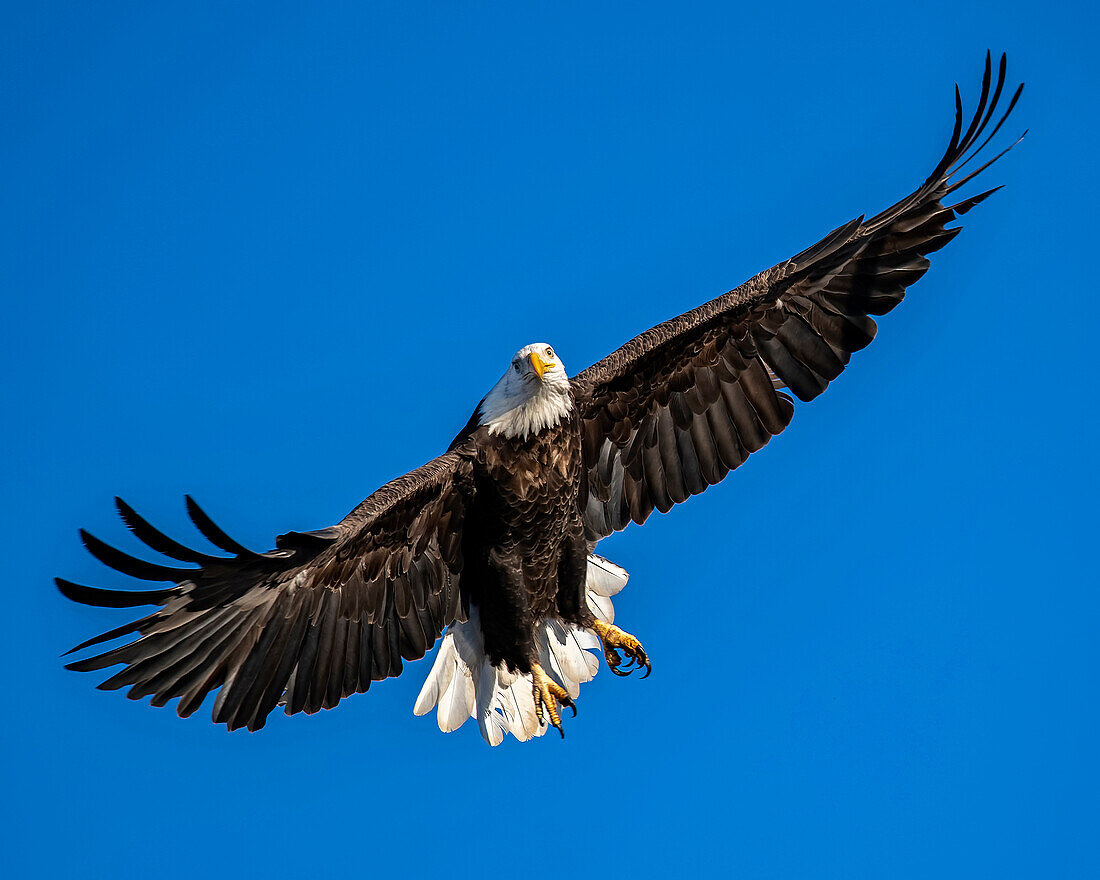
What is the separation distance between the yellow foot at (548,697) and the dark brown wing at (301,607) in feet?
2.12

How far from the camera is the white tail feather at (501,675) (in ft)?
23.6

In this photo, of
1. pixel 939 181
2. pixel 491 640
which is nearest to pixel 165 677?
pixel 491 640

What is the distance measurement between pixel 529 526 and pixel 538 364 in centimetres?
79

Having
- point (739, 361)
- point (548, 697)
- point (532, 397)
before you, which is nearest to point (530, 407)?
point (532, 397)

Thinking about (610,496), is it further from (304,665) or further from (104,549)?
(104,549)

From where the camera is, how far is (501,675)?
7.23 meters

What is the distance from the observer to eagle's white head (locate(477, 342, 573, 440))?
6.42 meters

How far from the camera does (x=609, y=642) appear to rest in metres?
7.21

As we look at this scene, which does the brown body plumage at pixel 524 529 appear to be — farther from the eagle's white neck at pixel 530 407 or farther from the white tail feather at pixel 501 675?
the white tail feather at pixel 501 675

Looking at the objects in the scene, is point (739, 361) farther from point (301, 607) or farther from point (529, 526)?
point (301, 607)

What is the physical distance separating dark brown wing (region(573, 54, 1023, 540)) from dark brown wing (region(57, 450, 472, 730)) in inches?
37.3

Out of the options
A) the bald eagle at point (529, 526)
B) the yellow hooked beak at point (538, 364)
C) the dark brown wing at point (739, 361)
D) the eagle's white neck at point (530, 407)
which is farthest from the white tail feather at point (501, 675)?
the yellow hooked beak at point (538, 364)

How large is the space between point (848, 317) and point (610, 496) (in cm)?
153

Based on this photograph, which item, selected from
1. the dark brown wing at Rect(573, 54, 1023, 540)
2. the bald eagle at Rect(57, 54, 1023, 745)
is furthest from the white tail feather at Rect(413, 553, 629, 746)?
the dark brown wing at Rect(573, 54, 1023, 540)
